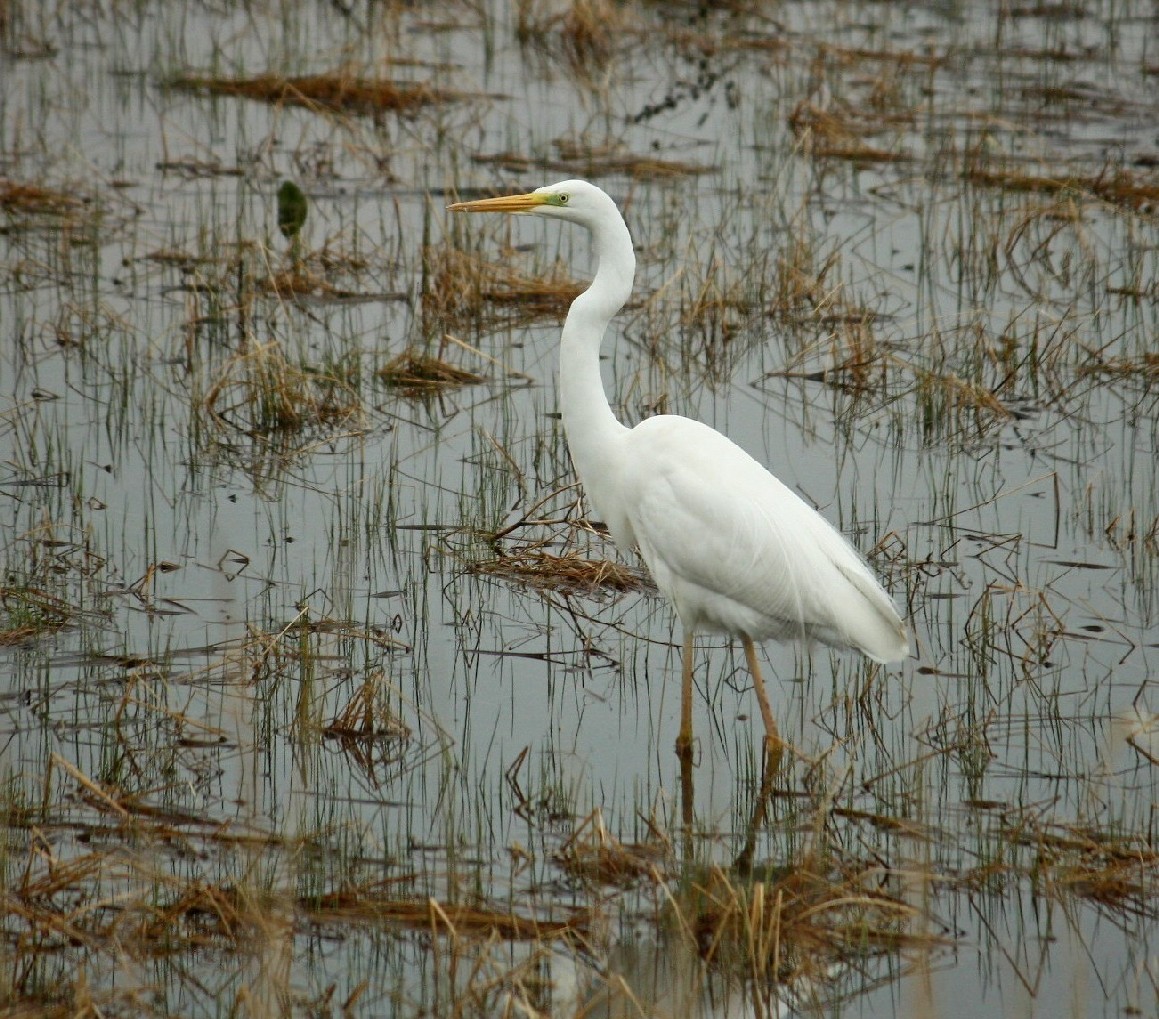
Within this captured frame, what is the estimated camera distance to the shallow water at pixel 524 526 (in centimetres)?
346

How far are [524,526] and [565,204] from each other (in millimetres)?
1418

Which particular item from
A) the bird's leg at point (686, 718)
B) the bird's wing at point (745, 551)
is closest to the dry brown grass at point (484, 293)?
the bird's wing at point (745, 551)

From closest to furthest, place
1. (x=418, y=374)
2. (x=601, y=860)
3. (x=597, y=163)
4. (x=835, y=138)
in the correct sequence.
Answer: (x=601, y=860), (x=418, y=374), (x=597, y=163), (x=835, y=138)

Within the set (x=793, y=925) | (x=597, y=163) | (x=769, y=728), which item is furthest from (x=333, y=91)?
(x=793, y=925)

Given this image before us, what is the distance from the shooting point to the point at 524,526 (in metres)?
5.59

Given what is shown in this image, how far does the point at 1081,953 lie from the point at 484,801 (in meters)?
1.40

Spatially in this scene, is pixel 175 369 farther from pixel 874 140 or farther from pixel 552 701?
pixel 874 140

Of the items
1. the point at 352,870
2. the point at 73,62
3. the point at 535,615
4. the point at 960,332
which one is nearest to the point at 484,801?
the point at 352,870

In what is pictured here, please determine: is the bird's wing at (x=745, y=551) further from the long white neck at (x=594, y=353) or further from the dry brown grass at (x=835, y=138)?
the dry brown grass at (x=835, y=138)

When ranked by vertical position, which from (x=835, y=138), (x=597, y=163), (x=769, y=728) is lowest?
(x=769, y=728)

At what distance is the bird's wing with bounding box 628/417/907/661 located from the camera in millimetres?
4289

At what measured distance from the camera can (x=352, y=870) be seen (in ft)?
11.6

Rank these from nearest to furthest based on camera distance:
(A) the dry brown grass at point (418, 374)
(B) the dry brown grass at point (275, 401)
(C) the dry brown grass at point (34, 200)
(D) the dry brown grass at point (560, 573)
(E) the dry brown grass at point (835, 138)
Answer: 1. (D) the dry brown grass at point (560, 573)
2. (B) the dry brown grass at point (275, 401)
3. (A) the dry brown grass at point (418, 374)
4. (C) the dry brown grass at point (34, 200)
5. (E) the dry brown grass at point (835, 138)

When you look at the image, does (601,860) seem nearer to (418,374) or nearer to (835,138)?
(418,374)
